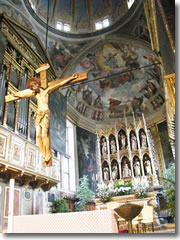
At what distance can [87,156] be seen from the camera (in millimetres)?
14602

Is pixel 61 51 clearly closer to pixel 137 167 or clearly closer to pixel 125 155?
pixel 125 155

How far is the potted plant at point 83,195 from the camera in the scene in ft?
39.3

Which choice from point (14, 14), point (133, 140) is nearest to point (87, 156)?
point (133, 140)

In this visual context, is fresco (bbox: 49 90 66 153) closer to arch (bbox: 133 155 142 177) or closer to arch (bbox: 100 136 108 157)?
arch (bbox: 100 136 108 157)

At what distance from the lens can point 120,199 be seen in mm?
9062

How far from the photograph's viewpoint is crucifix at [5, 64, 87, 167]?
4.16m

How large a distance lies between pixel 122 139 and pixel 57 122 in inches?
Result: 151

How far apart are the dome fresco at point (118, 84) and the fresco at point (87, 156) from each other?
5.71ft

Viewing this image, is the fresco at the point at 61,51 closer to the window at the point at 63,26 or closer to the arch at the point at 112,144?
the window at the point at 63,26

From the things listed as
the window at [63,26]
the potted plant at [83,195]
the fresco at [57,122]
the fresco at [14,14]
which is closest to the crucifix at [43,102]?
the fresco at [57,122]

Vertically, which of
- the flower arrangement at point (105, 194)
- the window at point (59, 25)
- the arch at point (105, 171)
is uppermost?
the window at point (59, 25)

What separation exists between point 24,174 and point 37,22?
27.5 feet

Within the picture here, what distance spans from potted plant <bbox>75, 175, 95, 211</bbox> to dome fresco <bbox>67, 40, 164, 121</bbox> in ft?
16.7

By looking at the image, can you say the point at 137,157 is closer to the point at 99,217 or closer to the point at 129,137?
the point at 129,137
